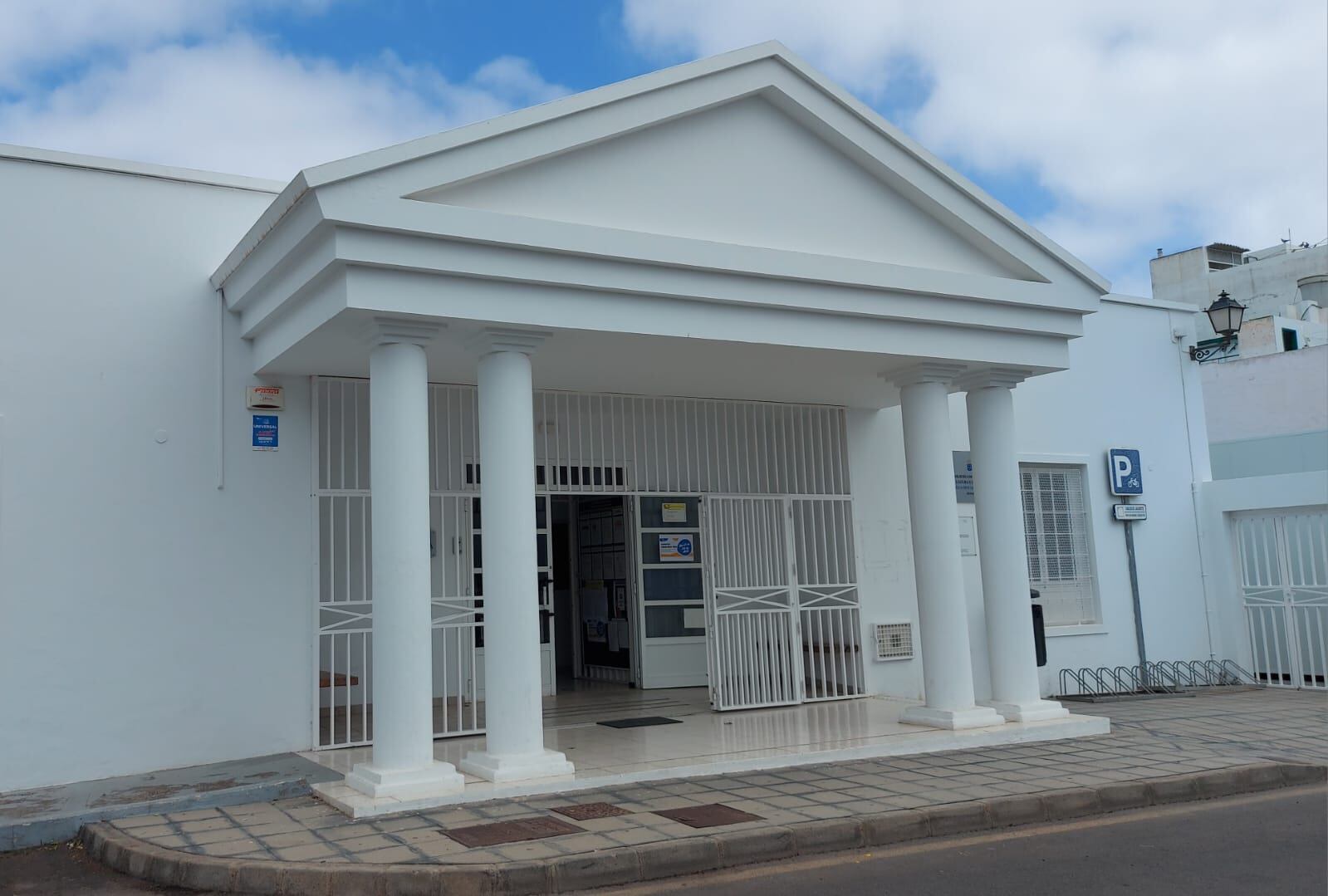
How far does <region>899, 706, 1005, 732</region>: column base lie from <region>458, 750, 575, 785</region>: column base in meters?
3.36

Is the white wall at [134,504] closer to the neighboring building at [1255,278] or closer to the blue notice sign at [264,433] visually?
the blue notice sign at [264,433]

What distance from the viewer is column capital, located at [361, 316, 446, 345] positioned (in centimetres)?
694

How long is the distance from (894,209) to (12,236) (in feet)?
21.7

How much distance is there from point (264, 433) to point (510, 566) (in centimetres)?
258

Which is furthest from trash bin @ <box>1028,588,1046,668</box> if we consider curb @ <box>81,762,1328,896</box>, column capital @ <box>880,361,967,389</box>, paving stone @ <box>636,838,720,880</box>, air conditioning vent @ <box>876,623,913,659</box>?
paving stone @ <box>636,838,720,880</box>

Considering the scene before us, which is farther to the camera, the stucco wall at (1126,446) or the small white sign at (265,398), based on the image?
the stucco wall at (1126,446)

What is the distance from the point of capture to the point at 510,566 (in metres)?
7.24

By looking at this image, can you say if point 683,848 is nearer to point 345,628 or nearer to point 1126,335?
point 345,628

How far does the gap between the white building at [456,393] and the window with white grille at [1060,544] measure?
2863mm

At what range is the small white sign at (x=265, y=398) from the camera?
27.7 feet

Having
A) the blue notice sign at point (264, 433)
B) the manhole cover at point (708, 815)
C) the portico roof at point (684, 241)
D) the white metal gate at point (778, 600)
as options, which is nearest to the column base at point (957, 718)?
the white metal gate at point (778, 600)

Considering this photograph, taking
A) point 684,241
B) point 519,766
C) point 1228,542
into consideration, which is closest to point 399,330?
point 684,241

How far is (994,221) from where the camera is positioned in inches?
363

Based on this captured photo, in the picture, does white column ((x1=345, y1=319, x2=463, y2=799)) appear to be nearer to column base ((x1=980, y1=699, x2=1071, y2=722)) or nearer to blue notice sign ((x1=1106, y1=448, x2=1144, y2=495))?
column base ((x1=980, y1=699, x2=1071, y2=722))
